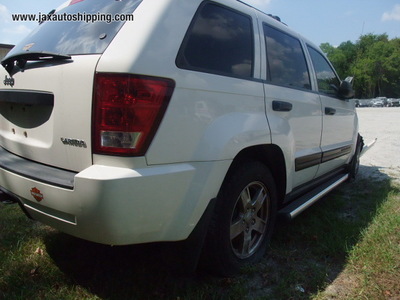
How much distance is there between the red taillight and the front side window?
8.10 ft

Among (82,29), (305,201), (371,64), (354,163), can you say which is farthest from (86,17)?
(371,64)

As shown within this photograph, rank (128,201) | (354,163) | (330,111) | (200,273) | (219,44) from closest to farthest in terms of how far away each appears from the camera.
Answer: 1. (128,201)
2. (219,44)
3. (200,273)
4. (330,111)
5. (354,163)

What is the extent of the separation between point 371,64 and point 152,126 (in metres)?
73.8

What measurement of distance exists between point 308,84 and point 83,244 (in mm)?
2603

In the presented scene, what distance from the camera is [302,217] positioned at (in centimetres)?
356

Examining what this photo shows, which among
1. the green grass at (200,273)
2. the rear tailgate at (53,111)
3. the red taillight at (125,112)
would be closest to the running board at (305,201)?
the green grass at (200,273)

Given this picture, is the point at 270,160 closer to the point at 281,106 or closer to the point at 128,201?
the point at 281,106

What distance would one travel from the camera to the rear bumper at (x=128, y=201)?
1601 mm

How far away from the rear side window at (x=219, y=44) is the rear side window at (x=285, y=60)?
0.99ft

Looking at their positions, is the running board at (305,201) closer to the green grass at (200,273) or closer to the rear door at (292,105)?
the rear door at (292,105)

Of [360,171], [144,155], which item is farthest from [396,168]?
[144,155]

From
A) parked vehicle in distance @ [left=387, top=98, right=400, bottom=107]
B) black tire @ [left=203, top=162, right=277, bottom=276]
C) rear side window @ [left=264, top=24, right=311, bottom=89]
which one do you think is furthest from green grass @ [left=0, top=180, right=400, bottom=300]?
parked vehicle in distance @ [left=387, top=98, right=400, bottom=107]

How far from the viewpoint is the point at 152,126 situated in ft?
5.50

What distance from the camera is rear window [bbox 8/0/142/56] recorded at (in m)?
1.82
